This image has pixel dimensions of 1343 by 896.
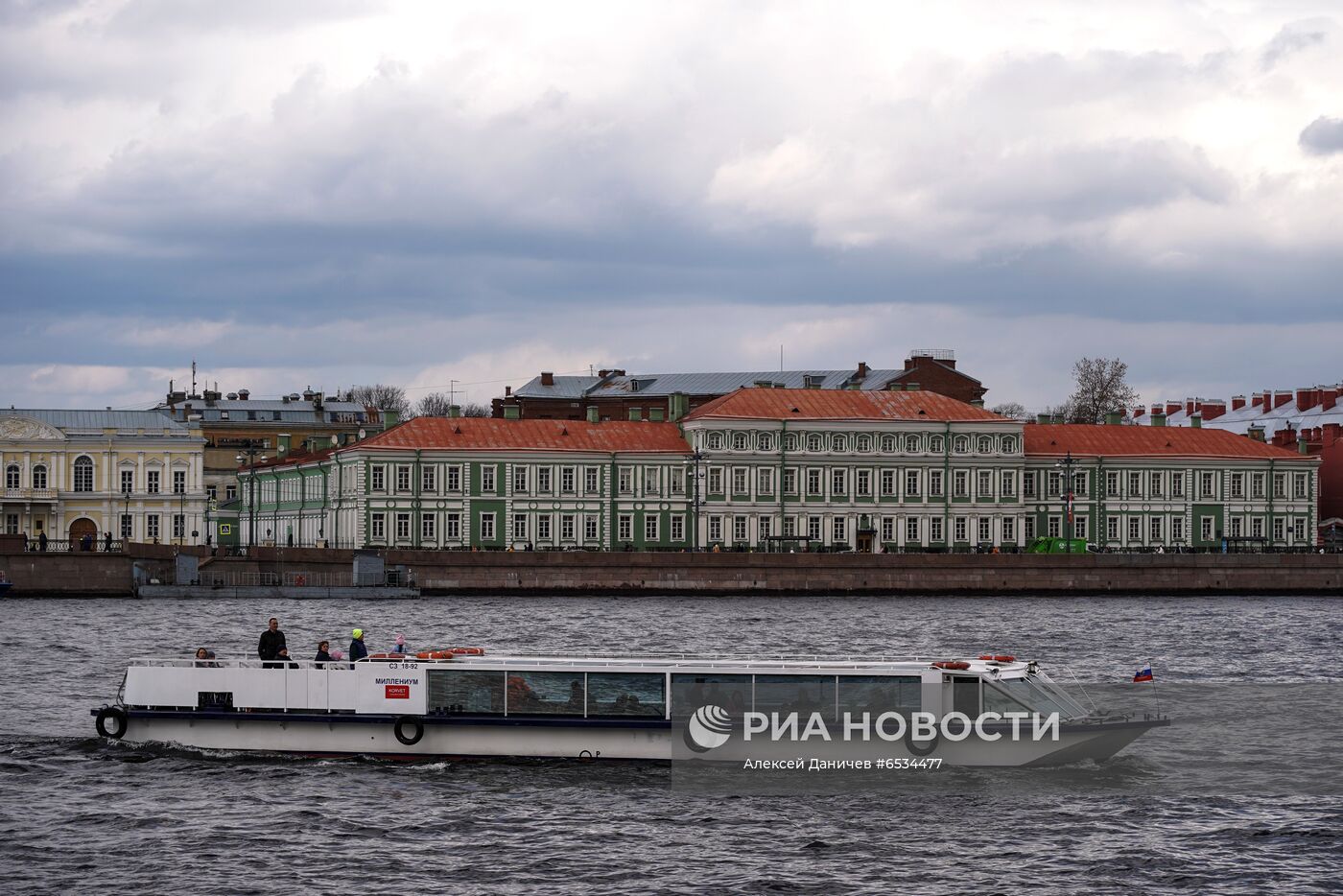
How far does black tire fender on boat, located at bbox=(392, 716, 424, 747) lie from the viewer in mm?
29141

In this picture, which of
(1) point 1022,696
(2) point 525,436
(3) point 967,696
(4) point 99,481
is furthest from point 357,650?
(4) point 99,481

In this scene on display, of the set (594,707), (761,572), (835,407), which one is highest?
(835,407)

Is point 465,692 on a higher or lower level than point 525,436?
lower

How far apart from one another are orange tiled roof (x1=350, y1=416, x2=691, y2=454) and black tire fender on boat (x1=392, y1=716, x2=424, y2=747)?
6091 centimetres

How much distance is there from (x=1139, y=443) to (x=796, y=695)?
74814 mm

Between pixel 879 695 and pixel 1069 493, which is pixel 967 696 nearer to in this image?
pixel 879 695

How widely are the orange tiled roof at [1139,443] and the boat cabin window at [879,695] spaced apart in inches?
2824

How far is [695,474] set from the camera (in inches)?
3679

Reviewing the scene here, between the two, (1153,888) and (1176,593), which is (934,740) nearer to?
(1153,888)

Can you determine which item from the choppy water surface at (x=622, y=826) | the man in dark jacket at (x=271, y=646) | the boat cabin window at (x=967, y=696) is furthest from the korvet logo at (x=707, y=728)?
the man in dark jacket at (x=271, y=646)

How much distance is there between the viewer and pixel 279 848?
24.4 meters

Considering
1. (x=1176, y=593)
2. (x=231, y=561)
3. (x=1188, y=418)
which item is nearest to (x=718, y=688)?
(x=231, y=561)

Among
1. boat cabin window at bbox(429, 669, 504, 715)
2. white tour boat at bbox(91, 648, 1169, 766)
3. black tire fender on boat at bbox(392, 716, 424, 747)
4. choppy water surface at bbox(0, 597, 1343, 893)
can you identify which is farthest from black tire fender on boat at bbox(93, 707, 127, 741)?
boat cabin window at bbox(429, 669, 504, 715)

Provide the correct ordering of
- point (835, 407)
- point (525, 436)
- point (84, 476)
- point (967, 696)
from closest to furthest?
point (967, 696) < point (525, 436) < point (835, 407) < point (84, 476)
